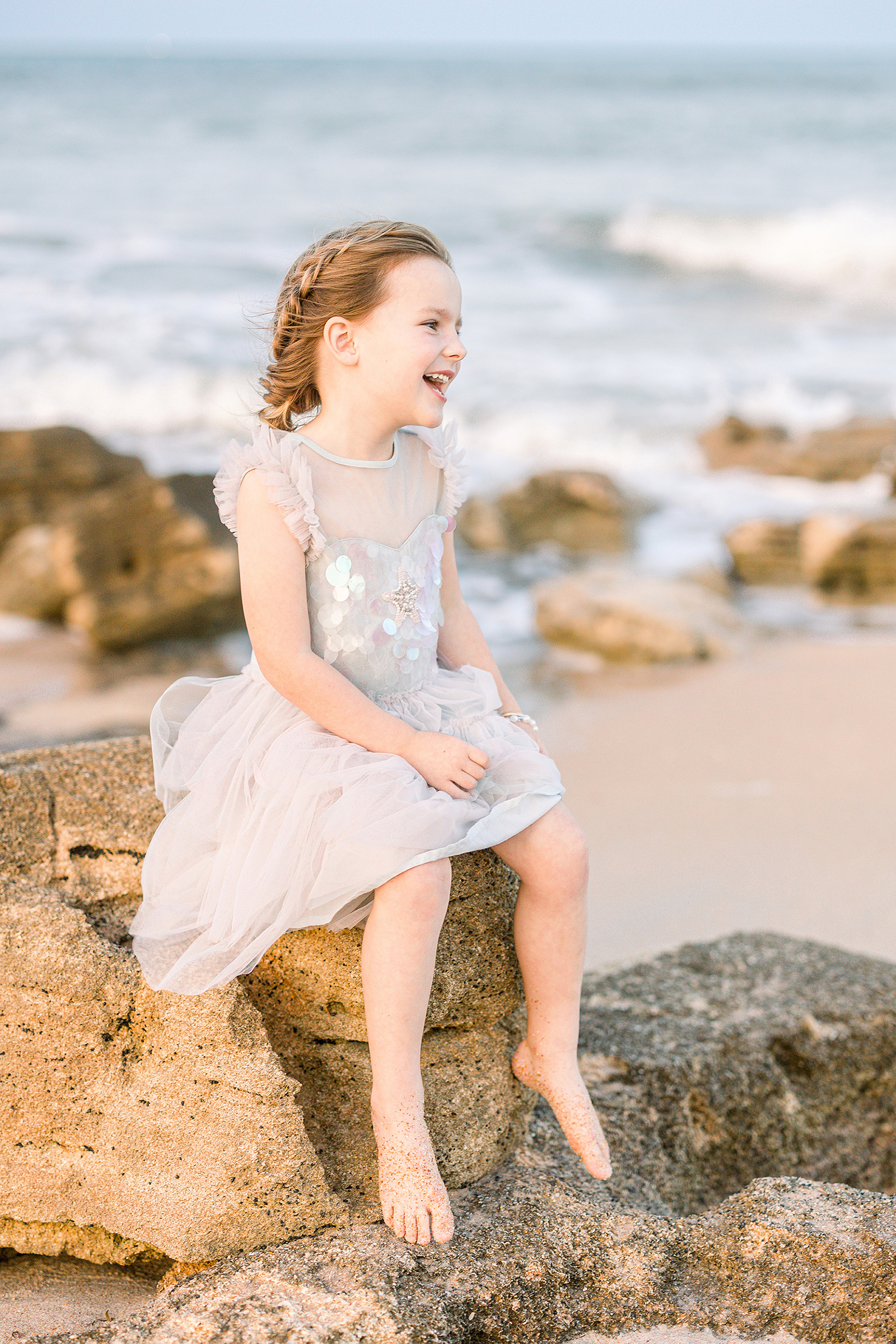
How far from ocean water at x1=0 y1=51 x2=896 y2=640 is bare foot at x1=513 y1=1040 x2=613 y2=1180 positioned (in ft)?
4.81

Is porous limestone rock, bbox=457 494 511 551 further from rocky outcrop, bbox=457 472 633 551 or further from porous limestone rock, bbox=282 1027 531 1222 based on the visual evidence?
porous limestone rock, bbox=282 1027 531 1222

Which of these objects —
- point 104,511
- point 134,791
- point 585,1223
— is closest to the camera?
point 585,1223

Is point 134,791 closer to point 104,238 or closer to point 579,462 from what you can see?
point 579,462

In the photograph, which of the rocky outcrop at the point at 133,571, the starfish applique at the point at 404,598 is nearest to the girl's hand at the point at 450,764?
the starfish applique at the point at 404,598

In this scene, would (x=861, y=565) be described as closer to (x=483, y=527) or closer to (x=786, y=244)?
(x=483, y=527)

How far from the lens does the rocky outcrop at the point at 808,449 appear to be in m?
10.1

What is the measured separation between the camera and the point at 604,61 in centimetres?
5141

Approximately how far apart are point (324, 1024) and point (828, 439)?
9708mm

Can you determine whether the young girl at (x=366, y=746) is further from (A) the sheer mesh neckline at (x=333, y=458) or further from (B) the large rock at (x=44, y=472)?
(B) the large rock at (x=44, y=472)

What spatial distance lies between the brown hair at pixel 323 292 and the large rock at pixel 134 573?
4.24m

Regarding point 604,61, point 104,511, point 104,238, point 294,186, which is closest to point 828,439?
point 104,511

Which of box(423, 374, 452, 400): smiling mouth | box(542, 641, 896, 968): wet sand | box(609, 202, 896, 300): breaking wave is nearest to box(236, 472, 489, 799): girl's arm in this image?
box(423, 374, 452, 400): smiling mouth

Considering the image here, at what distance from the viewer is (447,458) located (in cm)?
235

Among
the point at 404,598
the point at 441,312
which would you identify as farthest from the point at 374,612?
the point at 441,312
